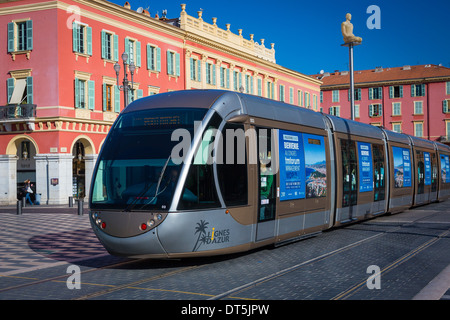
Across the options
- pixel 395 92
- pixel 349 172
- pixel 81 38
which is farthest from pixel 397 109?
pixel 349 172

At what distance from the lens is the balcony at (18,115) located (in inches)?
1335

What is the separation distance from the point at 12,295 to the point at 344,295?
451cm

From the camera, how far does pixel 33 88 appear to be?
34.1 meters

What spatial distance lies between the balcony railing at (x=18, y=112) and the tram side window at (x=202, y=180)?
1035 inches

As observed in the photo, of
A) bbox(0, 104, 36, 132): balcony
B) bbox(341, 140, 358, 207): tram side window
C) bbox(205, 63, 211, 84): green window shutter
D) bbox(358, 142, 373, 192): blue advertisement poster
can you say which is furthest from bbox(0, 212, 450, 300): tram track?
bbox(205, 63, 211, 84): green window shutter

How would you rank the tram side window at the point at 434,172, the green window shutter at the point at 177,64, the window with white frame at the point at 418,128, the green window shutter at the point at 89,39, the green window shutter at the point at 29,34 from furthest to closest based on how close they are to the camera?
the window with white frame at the point at 418,128, the green window shutter at the point at 177,64, the green window shutter at the point at 89,39, the green window shutter at the point at 29,34, the tram side window at the point at 434,172

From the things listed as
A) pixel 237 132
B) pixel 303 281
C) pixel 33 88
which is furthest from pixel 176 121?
pixel 33 88

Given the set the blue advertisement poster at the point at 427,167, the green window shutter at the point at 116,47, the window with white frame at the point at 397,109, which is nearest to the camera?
the blue advertisement poster at the point at 427,167

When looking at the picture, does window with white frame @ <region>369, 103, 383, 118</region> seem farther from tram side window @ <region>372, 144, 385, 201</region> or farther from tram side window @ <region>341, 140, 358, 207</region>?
tram side window @ <region>341, 140, 358, 207</region>

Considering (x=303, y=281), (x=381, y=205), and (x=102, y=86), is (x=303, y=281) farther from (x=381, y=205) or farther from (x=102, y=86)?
(x=102, y=86)

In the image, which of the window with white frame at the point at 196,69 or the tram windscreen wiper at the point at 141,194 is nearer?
the tram windscreen wiper at the point at 141,194

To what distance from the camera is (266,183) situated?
37.0 feet

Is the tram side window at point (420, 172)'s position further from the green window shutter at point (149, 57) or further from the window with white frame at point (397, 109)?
the window with white frame at point (397, 109)

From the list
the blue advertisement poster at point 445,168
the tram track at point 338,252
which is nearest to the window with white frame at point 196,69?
the blue advertisement poster at point 445,168
